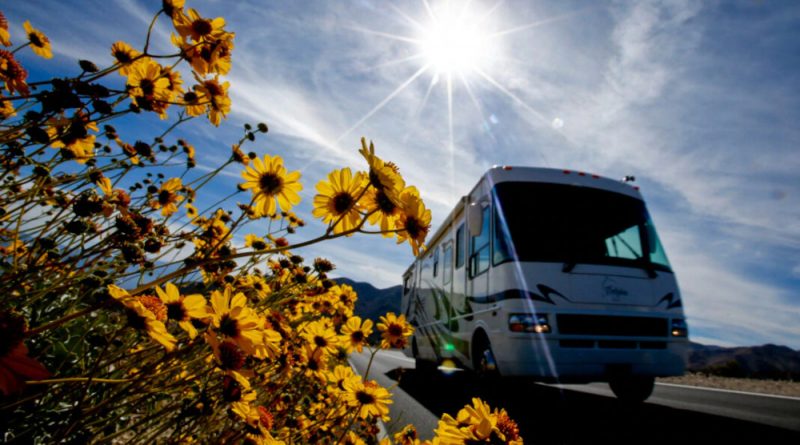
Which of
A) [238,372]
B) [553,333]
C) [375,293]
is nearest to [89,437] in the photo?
[238,372]

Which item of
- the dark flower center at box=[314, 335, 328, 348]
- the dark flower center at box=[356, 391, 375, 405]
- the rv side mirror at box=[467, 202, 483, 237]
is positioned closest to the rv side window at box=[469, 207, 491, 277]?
the rv side mirror at box=[467, 202, 483, 237]

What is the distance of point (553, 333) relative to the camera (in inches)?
147

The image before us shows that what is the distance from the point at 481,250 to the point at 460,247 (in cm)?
111

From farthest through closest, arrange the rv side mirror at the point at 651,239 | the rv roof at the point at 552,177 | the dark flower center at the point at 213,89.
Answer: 1. the rv roof at the point at 552,177
2. the rv side mirror at the point at 651,239
3. the dark flower center at the point at 213,89

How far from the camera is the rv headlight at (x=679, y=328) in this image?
13.4ft

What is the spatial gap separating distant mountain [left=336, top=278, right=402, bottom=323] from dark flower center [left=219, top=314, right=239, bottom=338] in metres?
85.3

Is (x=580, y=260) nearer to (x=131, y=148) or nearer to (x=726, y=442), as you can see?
(x=726, y=442)

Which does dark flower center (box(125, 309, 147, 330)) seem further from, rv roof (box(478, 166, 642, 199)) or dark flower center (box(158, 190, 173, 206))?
rv roof (box(478, 166, 642, 199))

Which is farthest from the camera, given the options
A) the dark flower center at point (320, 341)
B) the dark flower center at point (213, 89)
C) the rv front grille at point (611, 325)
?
the rv front grille at point (611, 325)

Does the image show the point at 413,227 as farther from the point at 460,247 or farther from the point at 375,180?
the point at 460,247

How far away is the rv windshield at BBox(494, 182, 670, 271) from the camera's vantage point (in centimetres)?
416

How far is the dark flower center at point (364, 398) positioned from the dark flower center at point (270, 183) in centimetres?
123

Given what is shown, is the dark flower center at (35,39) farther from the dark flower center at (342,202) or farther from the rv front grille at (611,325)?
the rv front grille at (611,325)

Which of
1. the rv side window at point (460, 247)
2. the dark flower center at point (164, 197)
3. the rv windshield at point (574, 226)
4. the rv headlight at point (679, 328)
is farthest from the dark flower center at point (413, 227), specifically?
the rv side window at point (460, 247)
